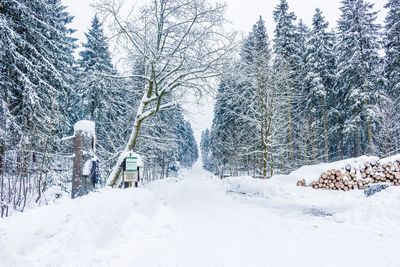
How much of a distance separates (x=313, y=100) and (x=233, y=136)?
9.05 m

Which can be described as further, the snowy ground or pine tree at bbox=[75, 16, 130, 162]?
pine tree at bbox=[75, 16, 130, 162]

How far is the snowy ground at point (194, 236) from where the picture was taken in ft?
11.2

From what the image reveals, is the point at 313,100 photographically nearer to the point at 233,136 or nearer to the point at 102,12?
the point at 233,136

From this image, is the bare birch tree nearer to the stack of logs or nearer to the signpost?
the signpost

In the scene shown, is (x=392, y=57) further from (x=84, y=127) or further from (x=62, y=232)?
(x=62, y=232)

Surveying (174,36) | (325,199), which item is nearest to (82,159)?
(174,36)

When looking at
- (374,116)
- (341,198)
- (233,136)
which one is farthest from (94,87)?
(374,116)

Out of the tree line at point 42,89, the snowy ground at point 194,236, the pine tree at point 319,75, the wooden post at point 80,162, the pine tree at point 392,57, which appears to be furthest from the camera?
the pine tree at point 319,75

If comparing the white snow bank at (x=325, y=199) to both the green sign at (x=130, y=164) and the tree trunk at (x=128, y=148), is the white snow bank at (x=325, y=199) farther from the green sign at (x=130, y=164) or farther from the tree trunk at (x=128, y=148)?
the tree trunk at (x=128, y=148)

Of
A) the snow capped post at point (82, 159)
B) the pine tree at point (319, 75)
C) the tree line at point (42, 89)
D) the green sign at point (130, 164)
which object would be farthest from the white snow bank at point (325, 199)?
the pine tree at point (319, 75)

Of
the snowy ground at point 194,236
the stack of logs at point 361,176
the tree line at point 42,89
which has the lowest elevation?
the snowy ground at point 194,236

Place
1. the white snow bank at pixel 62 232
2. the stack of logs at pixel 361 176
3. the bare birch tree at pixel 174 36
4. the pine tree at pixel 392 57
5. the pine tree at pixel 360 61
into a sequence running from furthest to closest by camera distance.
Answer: the pine tree at pixel 360 61
the pine tree at pixel 392 57
the stack of logs at pixel 361 176
the bare birch tree at pixel 174 36
the white snow bank at pixel 62 232

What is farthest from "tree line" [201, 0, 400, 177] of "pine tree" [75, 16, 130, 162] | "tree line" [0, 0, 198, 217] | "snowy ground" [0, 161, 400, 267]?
"snowy ground" [0, 161, 400, 267]

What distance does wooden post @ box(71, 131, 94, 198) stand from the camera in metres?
5.59
